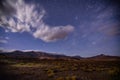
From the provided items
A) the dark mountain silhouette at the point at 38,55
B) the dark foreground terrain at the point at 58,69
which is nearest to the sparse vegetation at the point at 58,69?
the dark foreground terrain at the point at 58,69

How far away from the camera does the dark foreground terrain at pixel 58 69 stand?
453 cm

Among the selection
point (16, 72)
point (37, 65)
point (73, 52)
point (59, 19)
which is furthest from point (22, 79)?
point (59, 19)

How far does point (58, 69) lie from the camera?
4.80 m

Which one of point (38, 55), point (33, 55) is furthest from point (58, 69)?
point (33, 55)

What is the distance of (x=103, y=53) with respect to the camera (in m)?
4.96

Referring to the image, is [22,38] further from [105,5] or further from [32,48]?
[105,5]

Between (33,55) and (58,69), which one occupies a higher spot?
(33,55)

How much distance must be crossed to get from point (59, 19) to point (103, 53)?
151cm

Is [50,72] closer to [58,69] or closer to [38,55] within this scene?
[58,69]

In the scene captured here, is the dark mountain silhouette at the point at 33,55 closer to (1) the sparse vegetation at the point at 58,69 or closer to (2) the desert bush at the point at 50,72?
(1) the sparse vegetation at the point at 58,69

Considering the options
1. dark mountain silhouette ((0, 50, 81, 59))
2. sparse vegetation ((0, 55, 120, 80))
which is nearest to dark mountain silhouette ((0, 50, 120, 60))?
dark mountain silhouette ((0, 50, 81, 59))

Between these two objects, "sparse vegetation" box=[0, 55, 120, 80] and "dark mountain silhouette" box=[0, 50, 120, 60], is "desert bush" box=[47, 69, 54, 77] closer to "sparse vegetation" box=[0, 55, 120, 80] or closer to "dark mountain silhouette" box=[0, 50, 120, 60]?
"sparse vegetation" box=[0, 55, 120, 80]

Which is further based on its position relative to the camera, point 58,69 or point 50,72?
point 58,69

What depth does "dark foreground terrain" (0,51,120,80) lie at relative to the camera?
4.53 m
